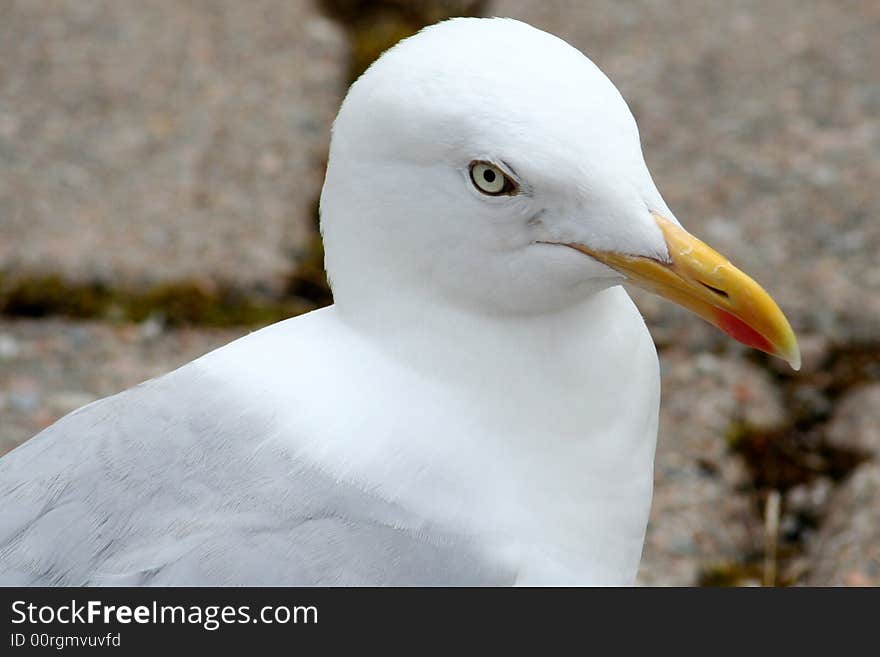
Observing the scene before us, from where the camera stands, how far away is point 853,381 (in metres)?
2.24

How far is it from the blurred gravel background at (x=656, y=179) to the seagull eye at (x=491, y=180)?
2.93ft

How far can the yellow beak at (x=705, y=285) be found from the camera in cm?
129

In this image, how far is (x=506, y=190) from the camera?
1.27m

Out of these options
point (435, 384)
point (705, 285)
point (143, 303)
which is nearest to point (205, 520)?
point (435, 384)

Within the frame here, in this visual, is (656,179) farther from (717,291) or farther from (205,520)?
(205,520)

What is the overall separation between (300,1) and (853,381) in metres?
1.69

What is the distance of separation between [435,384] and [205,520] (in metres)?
0.27

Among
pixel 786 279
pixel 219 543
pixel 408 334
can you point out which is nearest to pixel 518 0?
pixel 786 279

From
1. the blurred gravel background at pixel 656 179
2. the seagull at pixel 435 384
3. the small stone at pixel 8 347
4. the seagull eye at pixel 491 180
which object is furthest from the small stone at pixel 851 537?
the small stone at pixel 8 347

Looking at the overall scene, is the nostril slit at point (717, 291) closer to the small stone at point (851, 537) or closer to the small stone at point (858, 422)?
the small stone at point (851, 537)

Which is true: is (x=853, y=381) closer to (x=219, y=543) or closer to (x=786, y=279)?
(x=786, y=279)

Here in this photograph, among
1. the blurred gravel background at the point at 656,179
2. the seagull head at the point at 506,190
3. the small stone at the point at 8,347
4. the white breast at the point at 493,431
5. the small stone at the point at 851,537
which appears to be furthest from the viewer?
the small stone at the point at 8,347

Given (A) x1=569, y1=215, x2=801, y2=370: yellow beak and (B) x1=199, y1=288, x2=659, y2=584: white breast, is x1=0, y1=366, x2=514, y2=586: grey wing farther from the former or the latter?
(A) x1=569, y1=215, x2=801, y2=370: yellow beak
